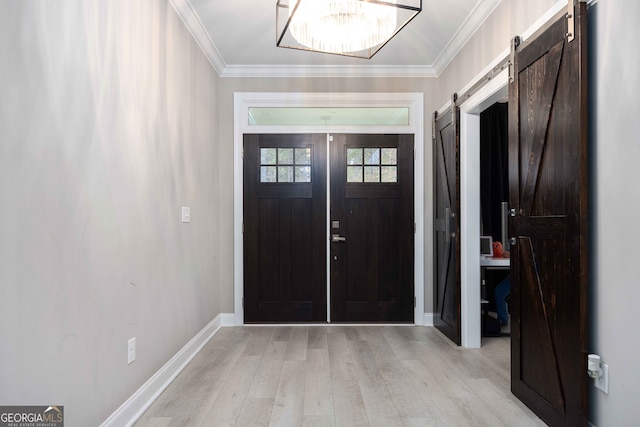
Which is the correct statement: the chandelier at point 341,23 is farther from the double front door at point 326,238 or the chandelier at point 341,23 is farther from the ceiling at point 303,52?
the double front door at point 326,238

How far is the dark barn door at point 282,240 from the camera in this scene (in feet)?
14.8

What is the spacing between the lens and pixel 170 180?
9.70ft

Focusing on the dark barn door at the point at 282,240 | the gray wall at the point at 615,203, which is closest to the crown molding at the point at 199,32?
the dark barn door at the point at 282,240

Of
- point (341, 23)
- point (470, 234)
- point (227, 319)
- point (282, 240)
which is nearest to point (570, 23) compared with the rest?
point (341, 23)

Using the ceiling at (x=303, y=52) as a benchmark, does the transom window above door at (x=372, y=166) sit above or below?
below

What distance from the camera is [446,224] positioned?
4016mm

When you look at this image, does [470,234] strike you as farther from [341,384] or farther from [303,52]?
[303,52]

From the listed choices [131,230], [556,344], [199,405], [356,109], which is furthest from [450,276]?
[131,230]

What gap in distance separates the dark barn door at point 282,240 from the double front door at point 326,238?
0.4 inches

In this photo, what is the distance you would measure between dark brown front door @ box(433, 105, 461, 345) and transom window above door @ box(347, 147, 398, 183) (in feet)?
1.50

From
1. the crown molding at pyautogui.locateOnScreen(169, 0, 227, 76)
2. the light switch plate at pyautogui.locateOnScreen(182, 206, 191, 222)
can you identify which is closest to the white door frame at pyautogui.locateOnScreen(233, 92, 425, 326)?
the crown molding at pyautogui.locateOnScreen(169, 0, 227, 76)

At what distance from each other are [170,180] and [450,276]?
2633 mm

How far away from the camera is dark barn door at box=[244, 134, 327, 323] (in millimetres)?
4504

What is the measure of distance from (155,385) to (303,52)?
10.4 ft
